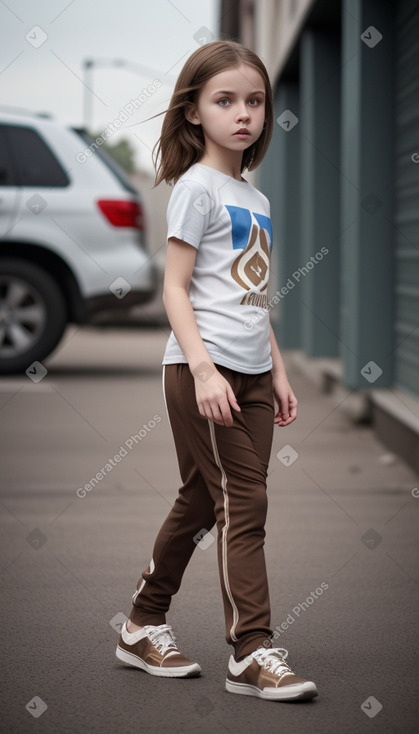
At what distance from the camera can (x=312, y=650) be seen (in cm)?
376

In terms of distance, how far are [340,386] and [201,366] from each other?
6585 mm

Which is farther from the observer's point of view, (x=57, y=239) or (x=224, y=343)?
(x=57, y=239)

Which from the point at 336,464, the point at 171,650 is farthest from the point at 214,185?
the point at 336,464

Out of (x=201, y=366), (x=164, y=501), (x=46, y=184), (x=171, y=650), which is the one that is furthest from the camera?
(x=46, y=184)

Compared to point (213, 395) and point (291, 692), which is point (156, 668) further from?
point (213, 395)

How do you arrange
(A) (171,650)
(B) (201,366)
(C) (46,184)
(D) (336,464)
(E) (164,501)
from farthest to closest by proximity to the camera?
(C) (46,184)
(D) (336,464)
(E) (164,501)
(A) (171,650)
(B) (201,366)

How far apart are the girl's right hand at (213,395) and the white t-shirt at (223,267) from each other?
10 cm

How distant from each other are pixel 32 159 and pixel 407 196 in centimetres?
420

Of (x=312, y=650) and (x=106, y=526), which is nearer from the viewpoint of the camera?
(x=312, y=650)

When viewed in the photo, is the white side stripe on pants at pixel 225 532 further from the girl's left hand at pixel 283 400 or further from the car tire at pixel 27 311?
the car tire at pixel 27 311

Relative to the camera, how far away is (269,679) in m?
3.27

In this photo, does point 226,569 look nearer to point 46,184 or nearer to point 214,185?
point 214,185

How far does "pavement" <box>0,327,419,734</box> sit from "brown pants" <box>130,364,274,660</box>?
25 cm

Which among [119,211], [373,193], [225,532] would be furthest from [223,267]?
[119,211]
